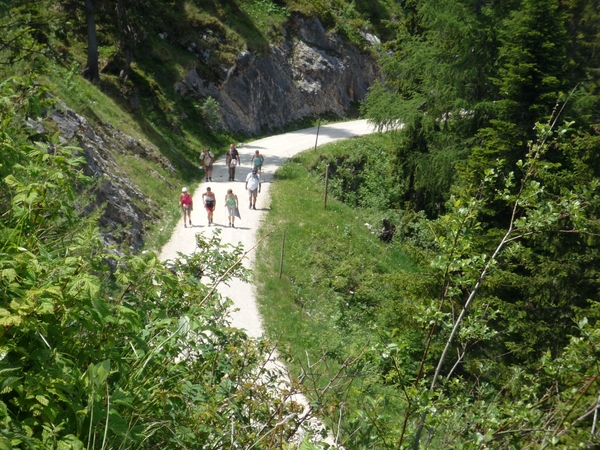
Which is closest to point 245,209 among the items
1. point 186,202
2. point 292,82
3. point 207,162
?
point 186,202

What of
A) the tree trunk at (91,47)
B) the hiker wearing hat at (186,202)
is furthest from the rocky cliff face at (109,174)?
the tree trunk at (91,47)

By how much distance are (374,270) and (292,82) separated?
19.8 meters

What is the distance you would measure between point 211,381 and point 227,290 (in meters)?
10.4

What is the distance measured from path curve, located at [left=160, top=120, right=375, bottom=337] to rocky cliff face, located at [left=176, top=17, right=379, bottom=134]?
72.3 inches

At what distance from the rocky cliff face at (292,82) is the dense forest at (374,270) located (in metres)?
1.26

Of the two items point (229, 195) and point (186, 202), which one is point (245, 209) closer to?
point (229, 195)

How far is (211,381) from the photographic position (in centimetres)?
373

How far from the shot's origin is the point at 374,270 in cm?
1783

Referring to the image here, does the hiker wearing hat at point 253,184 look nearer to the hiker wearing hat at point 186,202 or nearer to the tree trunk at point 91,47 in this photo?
the hiker wearing hat at point 186,202

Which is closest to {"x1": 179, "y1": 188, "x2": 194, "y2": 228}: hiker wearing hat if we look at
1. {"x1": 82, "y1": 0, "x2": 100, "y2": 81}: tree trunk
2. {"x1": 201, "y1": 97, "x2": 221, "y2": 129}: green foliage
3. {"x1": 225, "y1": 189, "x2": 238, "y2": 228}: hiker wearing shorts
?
{"x1": 225, "y1": 189, "x2": 238, "y2": 228}: hiker wearing shorts

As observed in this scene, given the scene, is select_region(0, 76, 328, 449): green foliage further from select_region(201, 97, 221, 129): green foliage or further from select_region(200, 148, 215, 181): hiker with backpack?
select_region(201, 97, 221, 129): green foliage

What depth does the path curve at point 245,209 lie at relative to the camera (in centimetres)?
1368

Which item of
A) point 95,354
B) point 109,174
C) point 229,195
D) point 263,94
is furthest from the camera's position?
point 263,94

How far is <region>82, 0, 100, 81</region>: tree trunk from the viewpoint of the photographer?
824 inches
